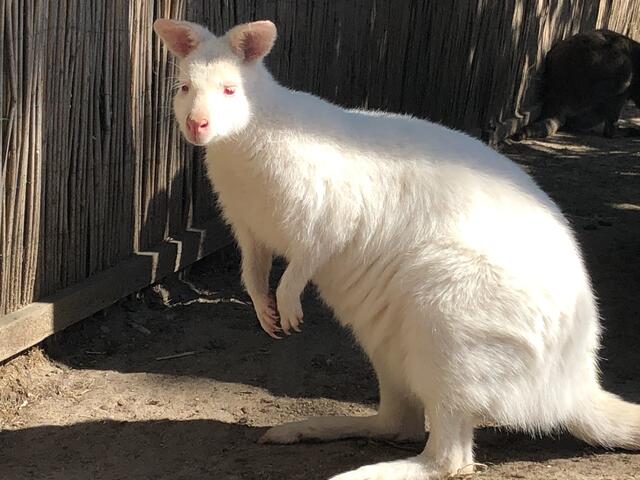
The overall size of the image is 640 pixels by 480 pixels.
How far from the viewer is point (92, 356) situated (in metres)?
4.22

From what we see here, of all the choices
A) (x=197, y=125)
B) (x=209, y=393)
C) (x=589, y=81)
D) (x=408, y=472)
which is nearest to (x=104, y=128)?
(x=209, y=393)

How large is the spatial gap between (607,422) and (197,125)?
5.49 feet

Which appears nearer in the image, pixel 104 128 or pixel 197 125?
pixel 197 125

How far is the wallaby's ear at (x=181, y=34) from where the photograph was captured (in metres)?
3.17

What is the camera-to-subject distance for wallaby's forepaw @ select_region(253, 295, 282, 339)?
358cm

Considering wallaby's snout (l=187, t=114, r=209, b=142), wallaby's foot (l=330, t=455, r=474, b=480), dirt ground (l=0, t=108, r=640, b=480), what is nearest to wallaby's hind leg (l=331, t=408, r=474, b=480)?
wallaby's foot (l=330, t=455, r=474, b=480)

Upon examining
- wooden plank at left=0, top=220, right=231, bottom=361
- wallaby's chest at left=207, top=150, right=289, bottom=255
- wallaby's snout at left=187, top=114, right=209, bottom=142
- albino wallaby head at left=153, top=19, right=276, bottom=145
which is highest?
albino wallaby head at left=153, top=19, right=276, bottom=145

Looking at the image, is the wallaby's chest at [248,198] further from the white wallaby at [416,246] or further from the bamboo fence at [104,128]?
the bamboo fence at [104,128]

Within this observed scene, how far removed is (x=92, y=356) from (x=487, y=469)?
1.81 meters

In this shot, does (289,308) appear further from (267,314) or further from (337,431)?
(337,431)

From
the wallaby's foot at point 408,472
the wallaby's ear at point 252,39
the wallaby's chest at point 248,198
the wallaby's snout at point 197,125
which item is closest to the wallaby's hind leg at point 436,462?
the wallaby's foot at point 408,472

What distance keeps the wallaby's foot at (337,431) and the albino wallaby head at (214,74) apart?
1139 mm

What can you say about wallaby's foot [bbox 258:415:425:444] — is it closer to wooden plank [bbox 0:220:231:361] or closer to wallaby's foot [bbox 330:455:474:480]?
wallaby's foot [bbox 330:455:474:480]

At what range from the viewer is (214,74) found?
3.06 m
